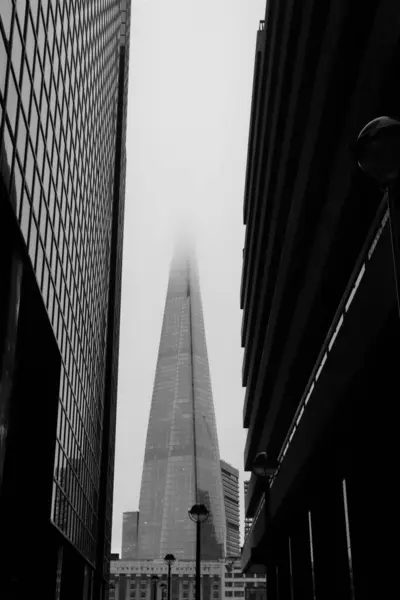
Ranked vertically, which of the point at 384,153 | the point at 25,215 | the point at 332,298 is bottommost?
the point at 384,153

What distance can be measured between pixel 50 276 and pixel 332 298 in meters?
13.6

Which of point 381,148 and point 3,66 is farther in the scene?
point 3,66

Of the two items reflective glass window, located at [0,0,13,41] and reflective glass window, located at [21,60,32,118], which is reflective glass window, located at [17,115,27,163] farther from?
reflective glass window, located at [0,0,13,41]

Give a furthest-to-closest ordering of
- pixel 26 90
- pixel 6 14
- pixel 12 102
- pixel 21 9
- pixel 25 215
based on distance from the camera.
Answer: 1. pixel 25 215
2. pixel 26 90
3. pixel 21 9
4. pixel 12 102
5. pixel 6 14

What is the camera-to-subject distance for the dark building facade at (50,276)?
25.5 m

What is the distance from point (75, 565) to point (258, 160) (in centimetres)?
3328

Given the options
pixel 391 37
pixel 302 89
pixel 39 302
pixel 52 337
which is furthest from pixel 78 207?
Answer: pixel 391 37

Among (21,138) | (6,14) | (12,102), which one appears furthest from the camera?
(21,138)

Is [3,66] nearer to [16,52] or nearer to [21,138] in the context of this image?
[16,52]

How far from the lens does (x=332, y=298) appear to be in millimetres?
30797

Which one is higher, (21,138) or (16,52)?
(16,52)

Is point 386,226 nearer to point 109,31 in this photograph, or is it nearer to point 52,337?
point 52,337

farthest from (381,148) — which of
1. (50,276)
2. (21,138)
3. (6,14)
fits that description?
(50,276)

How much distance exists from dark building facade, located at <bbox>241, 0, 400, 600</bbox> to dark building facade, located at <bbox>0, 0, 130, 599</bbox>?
35.0 ft
